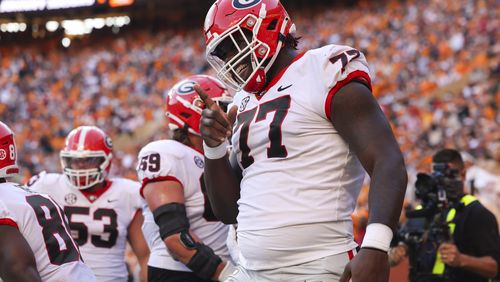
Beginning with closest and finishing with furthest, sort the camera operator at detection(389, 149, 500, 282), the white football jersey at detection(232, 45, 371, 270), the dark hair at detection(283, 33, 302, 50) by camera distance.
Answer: the white football jersey at detection(232, 45, 371, 270) → the dark hair at detection(283, 33, 302, 50) → the camera operator at detection(389, 149, 500, 282)

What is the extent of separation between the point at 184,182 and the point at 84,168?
134cm

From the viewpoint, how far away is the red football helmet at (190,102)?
436 cm

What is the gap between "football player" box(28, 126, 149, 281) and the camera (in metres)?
4.97

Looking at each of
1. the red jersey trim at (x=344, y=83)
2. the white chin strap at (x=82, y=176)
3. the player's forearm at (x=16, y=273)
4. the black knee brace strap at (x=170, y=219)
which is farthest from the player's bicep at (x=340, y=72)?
the white chin strap at (x=82, y=176)

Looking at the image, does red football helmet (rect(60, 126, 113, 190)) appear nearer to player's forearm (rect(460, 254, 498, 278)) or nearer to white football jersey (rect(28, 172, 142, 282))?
white football jersey (rect(28, 172, 142, 282))

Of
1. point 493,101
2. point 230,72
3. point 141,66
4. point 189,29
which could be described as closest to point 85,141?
point 230,72

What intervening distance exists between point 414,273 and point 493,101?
936cm

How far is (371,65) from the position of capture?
17.6 meters

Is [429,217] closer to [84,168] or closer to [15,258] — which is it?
[84,168]

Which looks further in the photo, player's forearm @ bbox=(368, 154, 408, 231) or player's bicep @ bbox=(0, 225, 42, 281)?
player's bicep @ bbox=(0, 225, 42, 281)

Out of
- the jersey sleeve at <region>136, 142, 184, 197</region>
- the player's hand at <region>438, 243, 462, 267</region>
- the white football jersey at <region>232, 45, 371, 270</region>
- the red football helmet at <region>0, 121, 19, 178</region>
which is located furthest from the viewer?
the player's hand at <region>438, 243, 462, 267</region>

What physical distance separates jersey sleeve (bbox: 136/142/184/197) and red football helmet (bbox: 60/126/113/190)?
3.58 ft

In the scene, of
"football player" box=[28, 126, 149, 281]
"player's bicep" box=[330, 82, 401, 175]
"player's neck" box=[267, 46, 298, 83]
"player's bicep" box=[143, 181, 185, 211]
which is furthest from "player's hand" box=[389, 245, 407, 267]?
"player's bicep" box=[330, 82, 401, 175]

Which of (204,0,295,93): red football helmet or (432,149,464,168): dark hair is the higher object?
(204,0,295,93): red football helmet
